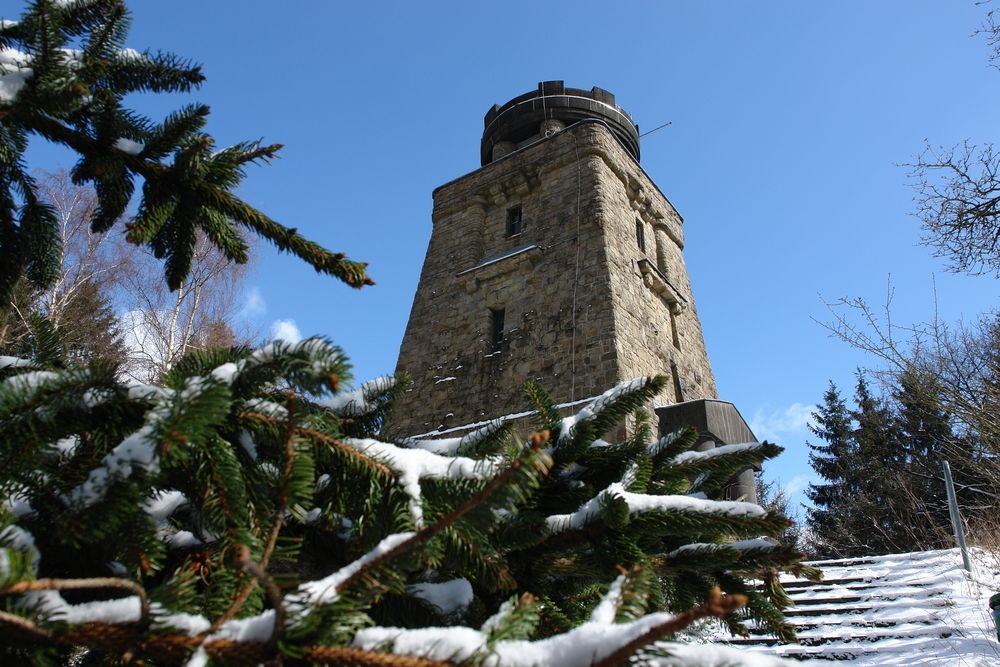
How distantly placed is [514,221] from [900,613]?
10.1 meters

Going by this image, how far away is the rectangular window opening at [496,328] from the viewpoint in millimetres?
11492

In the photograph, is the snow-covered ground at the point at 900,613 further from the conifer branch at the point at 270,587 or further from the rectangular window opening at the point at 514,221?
the rectangular window opening at the point at 514,221

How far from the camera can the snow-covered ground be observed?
392cm

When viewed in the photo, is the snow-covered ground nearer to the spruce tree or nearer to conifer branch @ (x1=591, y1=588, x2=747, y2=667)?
the spruce tree

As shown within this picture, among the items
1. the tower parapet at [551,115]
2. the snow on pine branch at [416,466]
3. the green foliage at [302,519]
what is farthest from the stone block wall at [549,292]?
the snow on pine branch at [416,466]

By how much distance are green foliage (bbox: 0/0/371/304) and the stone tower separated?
7.74 metres

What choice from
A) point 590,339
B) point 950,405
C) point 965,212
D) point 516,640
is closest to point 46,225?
point 516,640

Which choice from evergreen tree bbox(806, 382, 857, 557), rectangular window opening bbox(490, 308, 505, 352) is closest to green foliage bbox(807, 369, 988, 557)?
evergreen tree bbox(806, 382, 857, 557)

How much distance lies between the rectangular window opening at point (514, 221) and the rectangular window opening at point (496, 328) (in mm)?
1914

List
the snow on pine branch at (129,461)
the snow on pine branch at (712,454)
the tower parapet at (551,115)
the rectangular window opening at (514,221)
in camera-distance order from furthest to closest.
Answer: the tower parapet at (551,115) → the rectangular window opening at (514,221) → the snow on pine branch at (712,454) → the snow on pine branch at (129,461)

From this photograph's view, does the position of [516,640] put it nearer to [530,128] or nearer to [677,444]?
[677,444]

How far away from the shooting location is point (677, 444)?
215 cm

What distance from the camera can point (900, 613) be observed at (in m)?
4.71

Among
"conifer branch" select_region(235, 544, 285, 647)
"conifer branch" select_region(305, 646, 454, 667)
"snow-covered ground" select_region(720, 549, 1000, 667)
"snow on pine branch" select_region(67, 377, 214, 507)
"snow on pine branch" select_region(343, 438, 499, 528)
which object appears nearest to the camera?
"conifer branch" select_region(235, 544, 285, 647)
